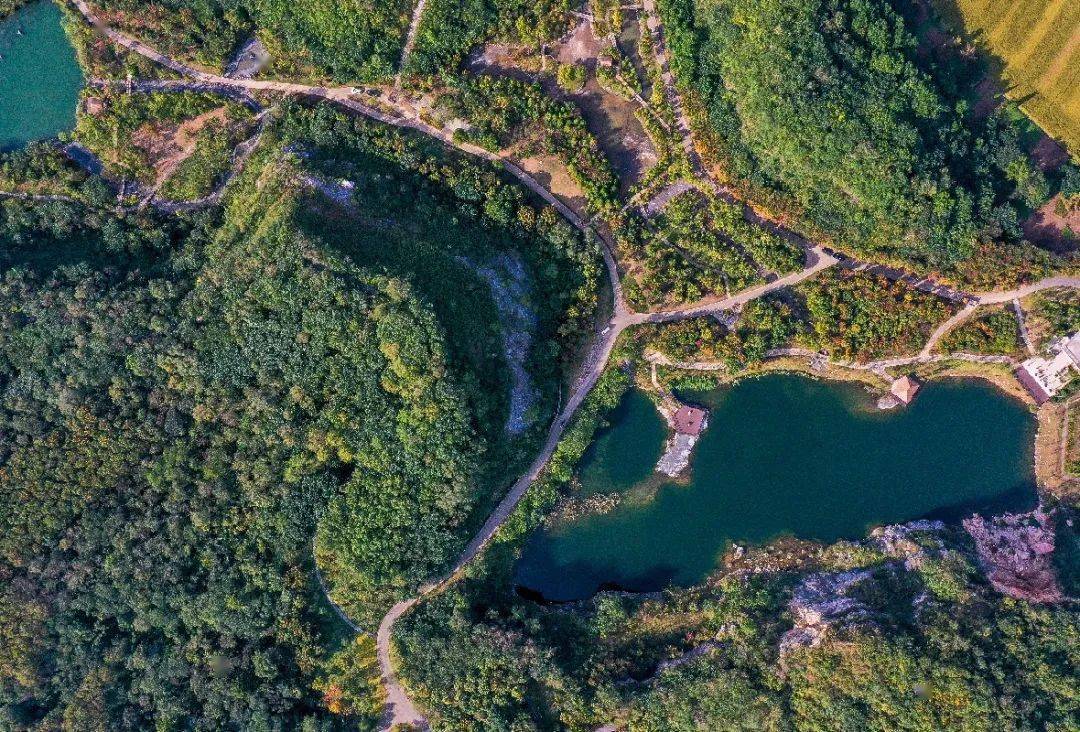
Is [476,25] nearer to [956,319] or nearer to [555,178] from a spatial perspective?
[555,178]

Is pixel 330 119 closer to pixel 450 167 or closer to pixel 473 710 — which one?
pixel 450 167

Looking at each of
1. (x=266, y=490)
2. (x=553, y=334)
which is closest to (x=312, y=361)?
(x=266, y=490)

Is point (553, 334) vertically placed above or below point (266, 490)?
above

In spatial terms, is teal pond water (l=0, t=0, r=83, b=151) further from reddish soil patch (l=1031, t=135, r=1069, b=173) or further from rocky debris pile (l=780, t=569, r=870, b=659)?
reddish soil patch (l=1031, t=135, r=1069, b=173)

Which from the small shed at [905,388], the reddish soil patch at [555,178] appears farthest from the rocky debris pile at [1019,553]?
the reddish soil patch at [555,178]

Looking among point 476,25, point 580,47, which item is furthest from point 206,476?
point 580,47

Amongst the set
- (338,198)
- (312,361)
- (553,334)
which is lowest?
(312,361)

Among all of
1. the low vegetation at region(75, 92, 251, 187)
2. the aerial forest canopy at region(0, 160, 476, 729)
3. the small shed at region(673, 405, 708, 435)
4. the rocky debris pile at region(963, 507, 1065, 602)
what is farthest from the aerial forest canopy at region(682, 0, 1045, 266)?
the low vegetation at region(75, 92, 251, 187)
